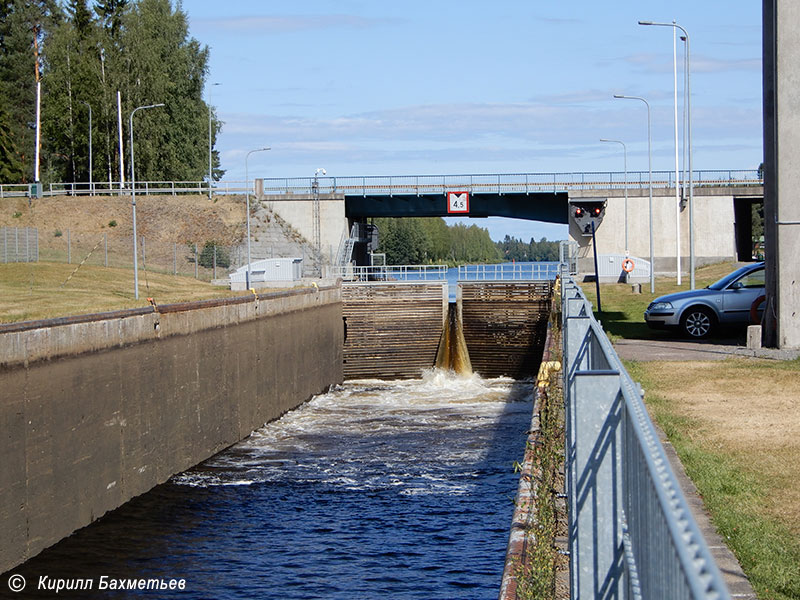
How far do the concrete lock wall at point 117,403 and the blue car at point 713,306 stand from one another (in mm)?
9512

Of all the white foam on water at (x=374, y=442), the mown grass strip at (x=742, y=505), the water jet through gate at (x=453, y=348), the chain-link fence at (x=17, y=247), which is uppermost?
the chain-link fence at (x=17, y=247)

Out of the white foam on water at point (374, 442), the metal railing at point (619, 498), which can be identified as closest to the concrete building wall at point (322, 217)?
the white foam on water at point (374, 442)

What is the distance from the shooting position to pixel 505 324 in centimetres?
3553

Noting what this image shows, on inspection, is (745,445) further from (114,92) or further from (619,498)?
(114,92)

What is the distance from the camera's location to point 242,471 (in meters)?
18.4

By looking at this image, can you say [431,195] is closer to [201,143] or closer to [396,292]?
[396,292]

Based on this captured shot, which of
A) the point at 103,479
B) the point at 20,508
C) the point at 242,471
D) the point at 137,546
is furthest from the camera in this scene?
the point at 242,471

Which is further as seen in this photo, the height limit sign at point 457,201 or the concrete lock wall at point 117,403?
the height limit sign at point 457,201

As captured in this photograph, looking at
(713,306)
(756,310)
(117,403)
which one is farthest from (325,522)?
(713,306)

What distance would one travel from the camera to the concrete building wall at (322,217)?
51.7m

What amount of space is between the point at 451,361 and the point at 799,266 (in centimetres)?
1762

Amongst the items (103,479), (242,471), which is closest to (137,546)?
(103,479)

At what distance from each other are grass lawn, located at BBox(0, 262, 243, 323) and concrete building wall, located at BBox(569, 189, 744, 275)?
21.1 meters

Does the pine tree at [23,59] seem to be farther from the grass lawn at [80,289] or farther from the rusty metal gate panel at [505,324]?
the rusty metal gate panel at [505,324]
